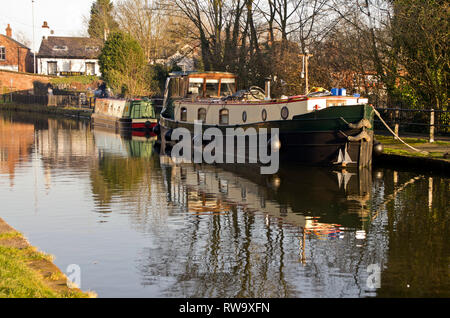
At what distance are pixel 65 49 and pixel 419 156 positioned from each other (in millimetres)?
77869

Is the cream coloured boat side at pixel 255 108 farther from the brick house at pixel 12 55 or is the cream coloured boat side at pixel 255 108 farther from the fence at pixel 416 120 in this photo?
the brick house at pixel 12 55

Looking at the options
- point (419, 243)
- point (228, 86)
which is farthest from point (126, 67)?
point (419, 243)

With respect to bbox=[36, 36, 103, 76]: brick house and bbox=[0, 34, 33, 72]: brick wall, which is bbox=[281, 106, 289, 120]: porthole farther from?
bbox=[0, 34, 33, 72]: brick wall

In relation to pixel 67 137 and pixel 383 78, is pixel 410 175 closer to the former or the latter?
pixel 383 78

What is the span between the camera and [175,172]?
850 inches

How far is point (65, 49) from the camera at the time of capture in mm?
90688

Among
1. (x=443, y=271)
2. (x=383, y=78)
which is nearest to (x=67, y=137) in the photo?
(x=383, y=78)

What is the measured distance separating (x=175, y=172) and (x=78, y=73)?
71372 mm

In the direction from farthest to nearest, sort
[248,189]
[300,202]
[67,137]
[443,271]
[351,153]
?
[67,137], [351,153], [248,189], [300,202], [443,271]

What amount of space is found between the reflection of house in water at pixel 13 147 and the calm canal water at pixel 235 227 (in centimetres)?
33

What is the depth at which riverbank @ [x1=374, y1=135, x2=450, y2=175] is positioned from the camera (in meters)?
19.0

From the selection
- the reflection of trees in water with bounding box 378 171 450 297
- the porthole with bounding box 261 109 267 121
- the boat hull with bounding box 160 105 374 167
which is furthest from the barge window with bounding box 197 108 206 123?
the reflection of trees in water with bounding box 378 171 450 297

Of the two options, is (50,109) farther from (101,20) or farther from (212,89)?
(212,89)
